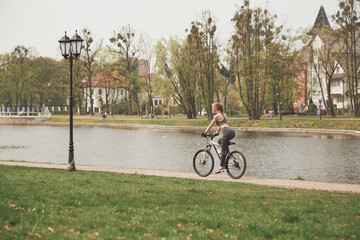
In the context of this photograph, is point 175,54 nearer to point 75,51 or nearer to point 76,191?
point 75,51

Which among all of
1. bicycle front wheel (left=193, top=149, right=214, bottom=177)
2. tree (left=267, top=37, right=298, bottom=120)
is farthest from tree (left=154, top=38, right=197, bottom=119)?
bicycle front wheel (left=193, top=149, right=214, bottom=177)

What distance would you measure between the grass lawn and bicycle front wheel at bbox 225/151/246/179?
86.6 inches

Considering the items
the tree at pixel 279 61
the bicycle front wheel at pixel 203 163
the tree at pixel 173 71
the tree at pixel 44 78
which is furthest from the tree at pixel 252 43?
the tree at pixel 44 78

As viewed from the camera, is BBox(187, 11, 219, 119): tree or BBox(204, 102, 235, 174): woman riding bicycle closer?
BBox(204, 102, 235, 174): woman riding bicycle

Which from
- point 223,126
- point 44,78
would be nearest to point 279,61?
point 223,126

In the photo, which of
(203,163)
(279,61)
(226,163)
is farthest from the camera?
(279,61)

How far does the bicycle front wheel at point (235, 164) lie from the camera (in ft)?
36.9

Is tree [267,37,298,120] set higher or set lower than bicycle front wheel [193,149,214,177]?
higher

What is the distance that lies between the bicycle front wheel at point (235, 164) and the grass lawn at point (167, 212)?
2199 millimetres

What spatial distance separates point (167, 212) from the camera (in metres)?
6.25

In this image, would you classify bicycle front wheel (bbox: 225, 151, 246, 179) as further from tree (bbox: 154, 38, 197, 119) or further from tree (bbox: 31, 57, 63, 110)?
tree (bbox: 31, 57, 63, 110)

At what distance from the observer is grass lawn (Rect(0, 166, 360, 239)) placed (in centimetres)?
511

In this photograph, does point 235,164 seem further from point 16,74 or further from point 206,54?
point 16,74

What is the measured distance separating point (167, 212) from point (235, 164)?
5.44 m
